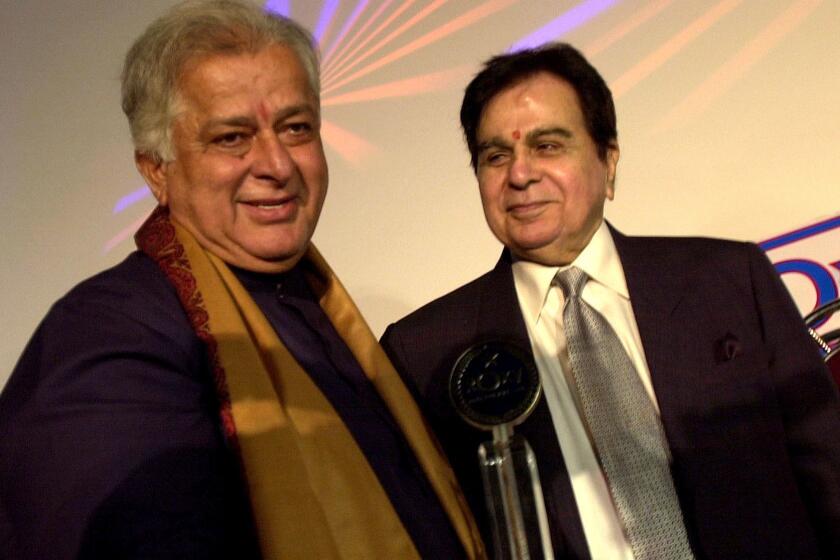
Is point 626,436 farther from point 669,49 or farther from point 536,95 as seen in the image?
point 669,49

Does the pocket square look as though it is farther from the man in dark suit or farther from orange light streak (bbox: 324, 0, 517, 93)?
orange light streak (bbox: 324, 0, 517, 93)

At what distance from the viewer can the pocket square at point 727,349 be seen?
5.93ft

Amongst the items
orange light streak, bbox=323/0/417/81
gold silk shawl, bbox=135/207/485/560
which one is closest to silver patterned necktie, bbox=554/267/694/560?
gold silk shawl, bbox=135/207/485/560

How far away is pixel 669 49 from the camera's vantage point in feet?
8.16

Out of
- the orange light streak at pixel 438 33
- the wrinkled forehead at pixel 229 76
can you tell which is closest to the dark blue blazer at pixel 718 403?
the wrinkled forehead at pixel 229 76

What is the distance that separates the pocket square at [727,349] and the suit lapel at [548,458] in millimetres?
319

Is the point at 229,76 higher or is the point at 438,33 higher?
the point at 438,33

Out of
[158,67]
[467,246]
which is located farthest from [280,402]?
[467,246]

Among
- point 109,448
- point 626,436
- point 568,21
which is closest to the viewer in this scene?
point 109,448

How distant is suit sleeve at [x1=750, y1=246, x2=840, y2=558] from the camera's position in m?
1.76

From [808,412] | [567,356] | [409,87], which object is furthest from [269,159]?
[409,87]

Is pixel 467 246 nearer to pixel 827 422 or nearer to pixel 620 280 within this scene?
pixel 620 280

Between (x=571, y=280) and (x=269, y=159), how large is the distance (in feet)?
2.04

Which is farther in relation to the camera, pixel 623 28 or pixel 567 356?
pixel 623 28
